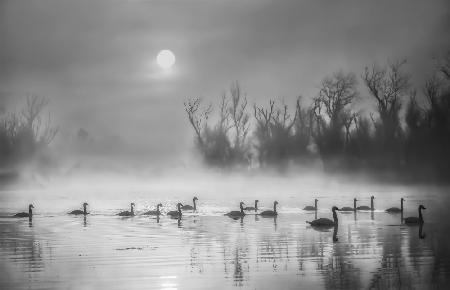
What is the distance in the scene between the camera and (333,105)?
82000mm

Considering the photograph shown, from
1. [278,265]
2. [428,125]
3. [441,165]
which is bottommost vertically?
[278,265]

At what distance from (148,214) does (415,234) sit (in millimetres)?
22880

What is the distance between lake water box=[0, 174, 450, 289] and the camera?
767 inches

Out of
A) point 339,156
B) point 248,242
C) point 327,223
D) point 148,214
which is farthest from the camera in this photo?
point 339,156

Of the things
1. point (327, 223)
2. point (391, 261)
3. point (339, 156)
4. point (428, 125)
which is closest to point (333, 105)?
point (339, 156)

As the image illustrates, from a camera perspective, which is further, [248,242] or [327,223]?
[327,223]

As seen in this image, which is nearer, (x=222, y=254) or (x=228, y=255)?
(x=228, y=255)

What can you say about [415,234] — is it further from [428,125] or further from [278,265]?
[428,125]

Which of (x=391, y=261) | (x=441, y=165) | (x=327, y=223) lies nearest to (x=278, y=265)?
(x=391, y=261)

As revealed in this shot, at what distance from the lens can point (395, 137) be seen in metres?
77.4

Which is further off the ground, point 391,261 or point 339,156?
point 339,156

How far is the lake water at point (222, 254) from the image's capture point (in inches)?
767

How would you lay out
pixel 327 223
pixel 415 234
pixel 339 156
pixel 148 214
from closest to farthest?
pixel 415 234 → pixel 327 223 → pixel 148 214 → pixel 339 156

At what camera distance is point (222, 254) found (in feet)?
83.7
